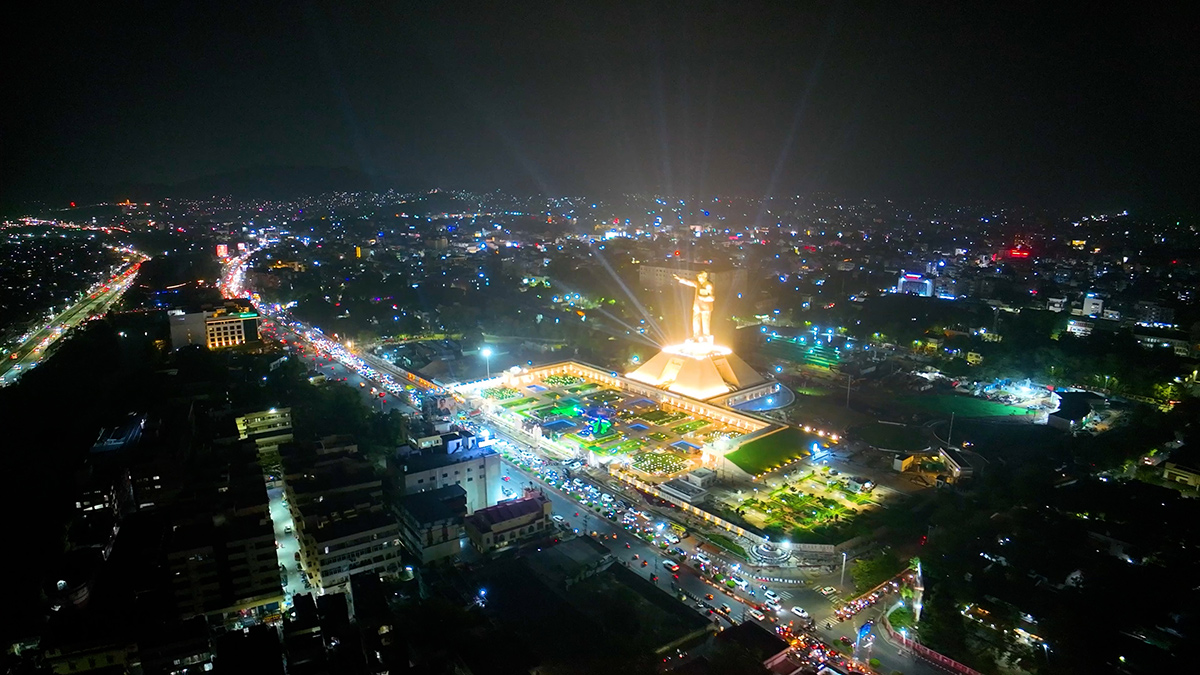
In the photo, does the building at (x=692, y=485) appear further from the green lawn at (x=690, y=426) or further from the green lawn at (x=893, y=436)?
the green lawn at (x=893, y=436)

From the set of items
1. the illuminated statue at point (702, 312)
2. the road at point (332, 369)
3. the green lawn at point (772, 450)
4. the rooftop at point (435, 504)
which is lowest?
the road at point (332, 369)

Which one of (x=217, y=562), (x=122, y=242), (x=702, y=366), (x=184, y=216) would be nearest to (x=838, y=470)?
(x=702, y=366)

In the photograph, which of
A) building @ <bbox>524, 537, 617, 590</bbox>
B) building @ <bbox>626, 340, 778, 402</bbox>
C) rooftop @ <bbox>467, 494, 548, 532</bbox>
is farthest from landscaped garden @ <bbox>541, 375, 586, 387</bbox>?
building @ <bbox>524, 537, 617, 590</bbox>

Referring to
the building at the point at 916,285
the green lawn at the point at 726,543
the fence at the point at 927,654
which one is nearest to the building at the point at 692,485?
the green lawn at the point at 726,543

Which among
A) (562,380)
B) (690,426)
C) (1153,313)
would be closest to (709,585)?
(690,426)

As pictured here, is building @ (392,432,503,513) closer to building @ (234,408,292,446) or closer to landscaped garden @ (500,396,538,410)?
building @ (234,408,292,446)

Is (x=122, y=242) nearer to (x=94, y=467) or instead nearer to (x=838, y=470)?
(x=94, y=467)
